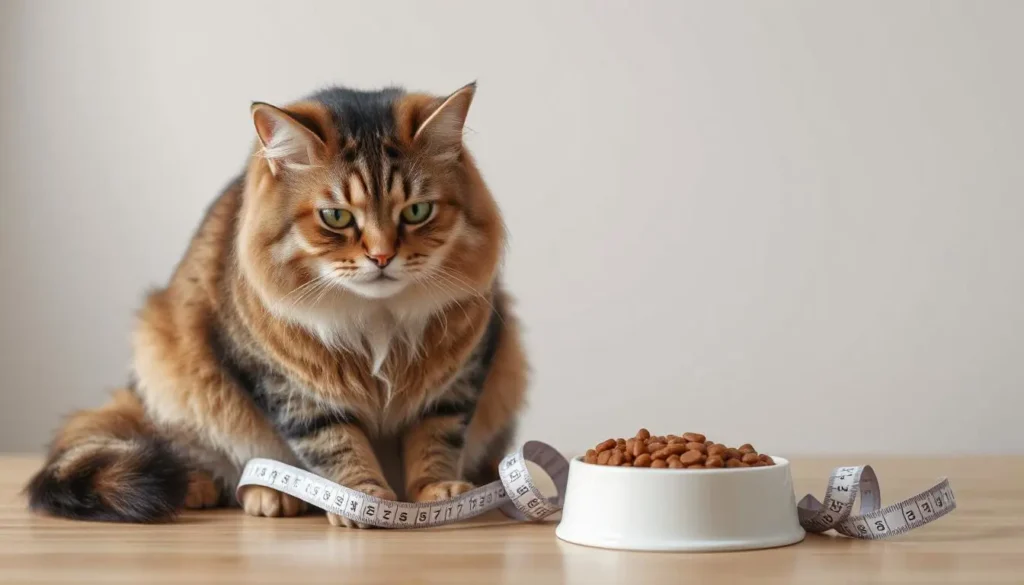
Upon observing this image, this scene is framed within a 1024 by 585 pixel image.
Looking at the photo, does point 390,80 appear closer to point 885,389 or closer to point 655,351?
point 655,351

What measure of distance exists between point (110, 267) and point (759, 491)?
7.47 ft

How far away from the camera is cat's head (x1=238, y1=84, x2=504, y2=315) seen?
1586 mm

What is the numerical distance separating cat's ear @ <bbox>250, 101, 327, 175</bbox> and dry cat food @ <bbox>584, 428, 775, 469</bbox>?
1.91 feet

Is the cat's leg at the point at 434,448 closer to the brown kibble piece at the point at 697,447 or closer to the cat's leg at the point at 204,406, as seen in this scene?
the cat's leg at the point at 204,406

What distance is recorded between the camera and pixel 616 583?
1241mm

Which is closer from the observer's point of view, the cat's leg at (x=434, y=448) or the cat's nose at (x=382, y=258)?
the cat's nose at (x=382, y=258)

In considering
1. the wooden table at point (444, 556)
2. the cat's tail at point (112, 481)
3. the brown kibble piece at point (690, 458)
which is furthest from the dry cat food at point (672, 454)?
the cat's tail at point (112, 481)

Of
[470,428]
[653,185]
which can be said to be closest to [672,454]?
[470,428]

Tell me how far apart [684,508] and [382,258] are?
0.53m

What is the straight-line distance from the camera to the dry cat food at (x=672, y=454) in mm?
1432

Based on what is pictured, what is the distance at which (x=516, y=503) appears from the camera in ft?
5.48

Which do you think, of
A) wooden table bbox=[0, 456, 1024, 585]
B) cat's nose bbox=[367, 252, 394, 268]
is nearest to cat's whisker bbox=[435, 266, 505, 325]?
cat's nose bbox=[367, 252, 394, 268]

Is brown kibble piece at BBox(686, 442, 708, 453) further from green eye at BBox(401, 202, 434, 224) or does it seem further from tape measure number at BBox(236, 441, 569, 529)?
green eye at BBox(401, 202, 434, 224)

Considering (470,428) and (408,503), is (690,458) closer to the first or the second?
(408,503)
